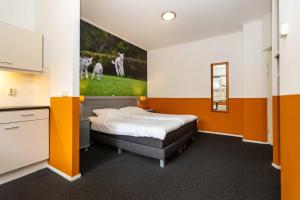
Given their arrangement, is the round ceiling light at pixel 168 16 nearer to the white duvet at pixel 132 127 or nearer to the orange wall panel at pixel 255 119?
the white duvet at pixel 132 127

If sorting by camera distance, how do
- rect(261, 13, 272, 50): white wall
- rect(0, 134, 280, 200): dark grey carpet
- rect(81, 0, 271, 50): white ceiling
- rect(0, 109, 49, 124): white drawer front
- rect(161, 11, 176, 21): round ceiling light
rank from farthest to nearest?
rect(261, 13, 272, 50): white wall
rect(161, 11, 176, 21): round ceiling light
rect(81, 0, 271, 50): white ceiling
rect(0, 109, 49, 124): white drawer front
rect(0, 134, 280, 200): dark grey carpet

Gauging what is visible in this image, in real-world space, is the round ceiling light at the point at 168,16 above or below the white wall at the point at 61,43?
above

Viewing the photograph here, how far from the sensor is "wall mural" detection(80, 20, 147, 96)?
3.68 metres

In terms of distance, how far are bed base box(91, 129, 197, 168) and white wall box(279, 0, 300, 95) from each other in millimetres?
1716

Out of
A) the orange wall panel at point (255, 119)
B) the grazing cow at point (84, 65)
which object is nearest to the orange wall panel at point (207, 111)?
the orange wall panel at point (255, 119)

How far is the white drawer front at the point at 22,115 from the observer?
1913mm

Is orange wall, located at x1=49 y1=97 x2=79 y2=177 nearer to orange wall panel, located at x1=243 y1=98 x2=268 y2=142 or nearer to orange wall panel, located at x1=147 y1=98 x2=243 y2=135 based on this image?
orange wall panel, located at x1=147 y1=98 x2=243 y2=135

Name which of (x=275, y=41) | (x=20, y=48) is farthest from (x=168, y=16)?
(x=20, y=48)

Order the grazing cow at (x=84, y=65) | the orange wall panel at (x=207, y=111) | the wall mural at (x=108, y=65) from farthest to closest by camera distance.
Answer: the orange wall panel at (x=207, y=111), the wall mural at (x=108, y=65), the grazing cow at (x=84, y=65)

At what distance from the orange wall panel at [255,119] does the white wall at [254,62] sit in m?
0.17

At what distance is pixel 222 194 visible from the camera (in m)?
1.75

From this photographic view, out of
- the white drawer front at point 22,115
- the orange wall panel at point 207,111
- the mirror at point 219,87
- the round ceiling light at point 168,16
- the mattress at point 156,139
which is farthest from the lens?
the mirror at point 219,87

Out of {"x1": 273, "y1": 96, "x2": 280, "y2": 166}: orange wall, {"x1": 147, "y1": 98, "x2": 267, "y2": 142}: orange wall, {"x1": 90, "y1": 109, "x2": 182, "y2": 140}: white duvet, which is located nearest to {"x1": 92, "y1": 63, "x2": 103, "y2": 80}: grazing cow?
{"x1": 90, "y1": 109, "x2": 182, "y2": 140}: white duvet

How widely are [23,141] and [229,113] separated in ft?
15.4
